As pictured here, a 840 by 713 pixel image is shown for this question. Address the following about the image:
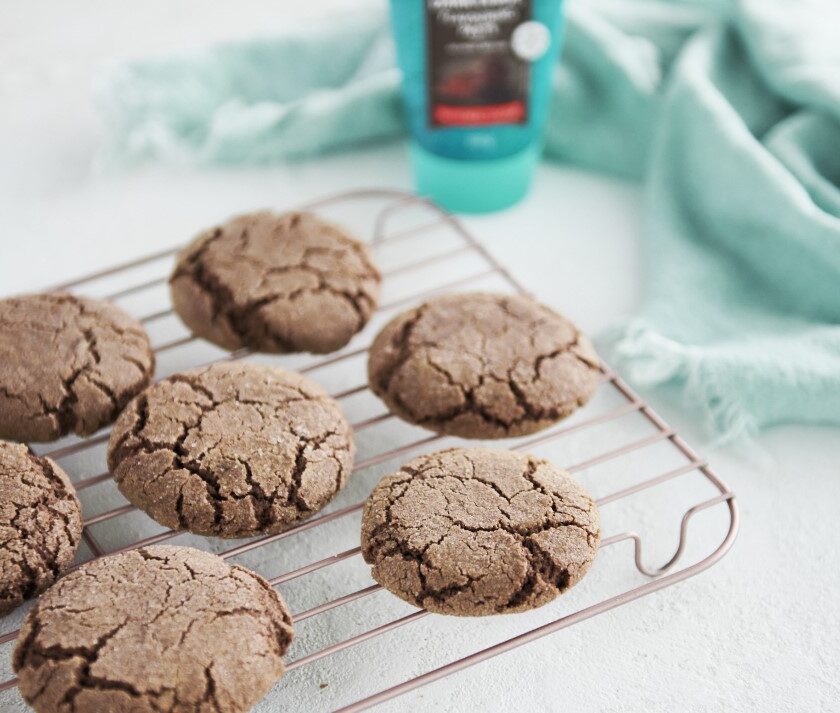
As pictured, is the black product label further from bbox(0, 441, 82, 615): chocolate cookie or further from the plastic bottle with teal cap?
bbox(0, 441, 82, 615): chocolate cookie

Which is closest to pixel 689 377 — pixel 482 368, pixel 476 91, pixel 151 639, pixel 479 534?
pixel 482 368

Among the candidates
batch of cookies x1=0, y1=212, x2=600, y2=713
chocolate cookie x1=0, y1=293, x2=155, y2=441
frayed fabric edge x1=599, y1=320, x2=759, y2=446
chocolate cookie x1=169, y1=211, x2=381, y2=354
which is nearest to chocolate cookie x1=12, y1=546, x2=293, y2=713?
batch of cookies x1=0, y1=212, x2=600, y2=713

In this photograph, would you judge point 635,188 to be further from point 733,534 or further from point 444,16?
point 733,534

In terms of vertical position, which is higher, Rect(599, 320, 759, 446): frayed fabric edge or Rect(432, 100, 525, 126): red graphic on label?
Rect(432, 100, 525, 126): red graphic on label

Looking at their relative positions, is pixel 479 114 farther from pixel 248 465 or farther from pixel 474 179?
pixel 248 465

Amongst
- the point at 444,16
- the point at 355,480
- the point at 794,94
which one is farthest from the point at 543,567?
the point at 794,94
